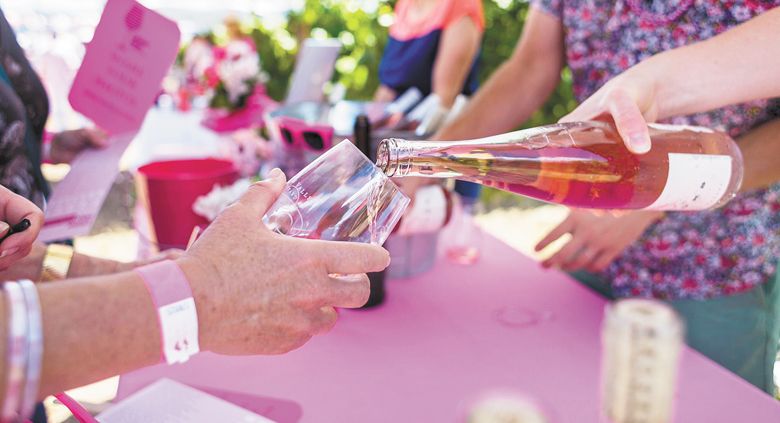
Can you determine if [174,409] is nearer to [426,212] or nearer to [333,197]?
[333,197]

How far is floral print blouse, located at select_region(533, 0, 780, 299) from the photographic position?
3.31ft

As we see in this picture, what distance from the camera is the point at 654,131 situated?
764 millimetres

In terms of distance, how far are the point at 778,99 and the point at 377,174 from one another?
758 mm

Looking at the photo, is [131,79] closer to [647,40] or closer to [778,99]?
[647,40]

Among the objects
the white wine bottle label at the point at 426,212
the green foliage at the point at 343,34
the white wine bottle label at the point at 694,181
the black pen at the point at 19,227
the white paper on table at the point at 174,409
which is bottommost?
the green foliage at the point at 343,34

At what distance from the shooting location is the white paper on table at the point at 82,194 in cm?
105

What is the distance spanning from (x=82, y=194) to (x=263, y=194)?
2.16ft

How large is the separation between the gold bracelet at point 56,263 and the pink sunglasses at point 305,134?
52 cm

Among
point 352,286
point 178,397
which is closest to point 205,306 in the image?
point 352,286

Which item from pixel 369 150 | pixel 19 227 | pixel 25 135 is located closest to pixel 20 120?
pixel 25 135

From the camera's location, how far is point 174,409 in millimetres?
743

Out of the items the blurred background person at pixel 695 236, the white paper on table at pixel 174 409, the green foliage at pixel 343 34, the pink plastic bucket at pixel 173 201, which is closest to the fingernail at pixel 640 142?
the blurred background person at pixel 695 236

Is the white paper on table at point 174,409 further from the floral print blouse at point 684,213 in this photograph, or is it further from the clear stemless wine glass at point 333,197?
the floral print blouse at point 684,213

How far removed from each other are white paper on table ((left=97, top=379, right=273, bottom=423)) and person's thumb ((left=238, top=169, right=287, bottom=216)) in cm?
29
